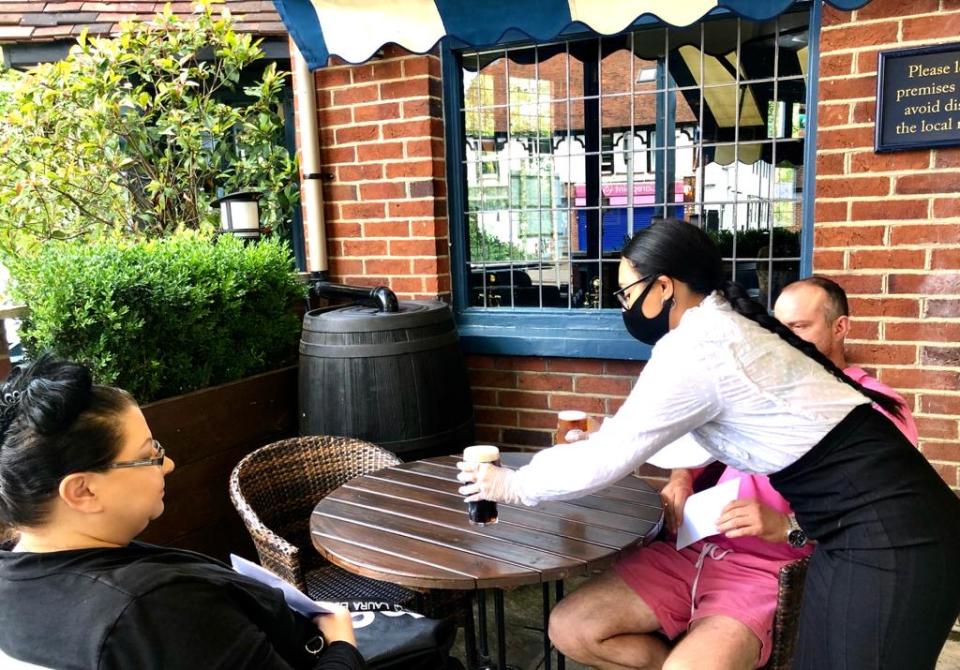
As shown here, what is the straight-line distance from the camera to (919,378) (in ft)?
8.91

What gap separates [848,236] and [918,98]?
523 mm

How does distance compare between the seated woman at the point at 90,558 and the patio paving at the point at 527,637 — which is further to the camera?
the patio paving at the point at 527,637

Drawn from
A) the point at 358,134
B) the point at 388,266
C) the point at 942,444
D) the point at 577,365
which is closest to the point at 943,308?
the point at 942,444

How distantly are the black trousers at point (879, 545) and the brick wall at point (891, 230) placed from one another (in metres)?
1.28

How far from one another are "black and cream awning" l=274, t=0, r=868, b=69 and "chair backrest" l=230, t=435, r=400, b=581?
5.51ft

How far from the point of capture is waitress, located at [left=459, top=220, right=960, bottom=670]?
1.52m

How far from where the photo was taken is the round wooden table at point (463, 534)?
1.65m

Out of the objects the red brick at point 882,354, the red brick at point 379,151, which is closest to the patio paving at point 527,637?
the red brick at point 882,354

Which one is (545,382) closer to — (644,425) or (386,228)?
(386,228)

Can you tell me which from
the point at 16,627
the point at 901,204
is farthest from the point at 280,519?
the point at 901,204

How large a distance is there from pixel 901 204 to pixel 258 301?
103 inches

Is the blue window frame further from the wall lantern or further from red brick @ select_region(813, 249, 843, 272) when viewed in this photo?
the wall lantern

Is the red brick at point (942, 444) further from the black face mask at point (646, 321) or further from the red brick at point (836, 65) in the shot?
the black face mask at point (646, 321)

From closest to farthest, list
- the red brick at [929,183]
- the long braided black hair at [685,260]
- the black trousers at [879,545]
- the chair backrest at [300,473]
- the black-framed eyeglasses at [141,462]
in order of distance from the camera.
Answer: the black-framed eyeglasses at [141,462]
the black trousers at [879,545]
the long braided black hair at [685,260]
the chair backrest at [300,473]
the red brick at [929,183]
